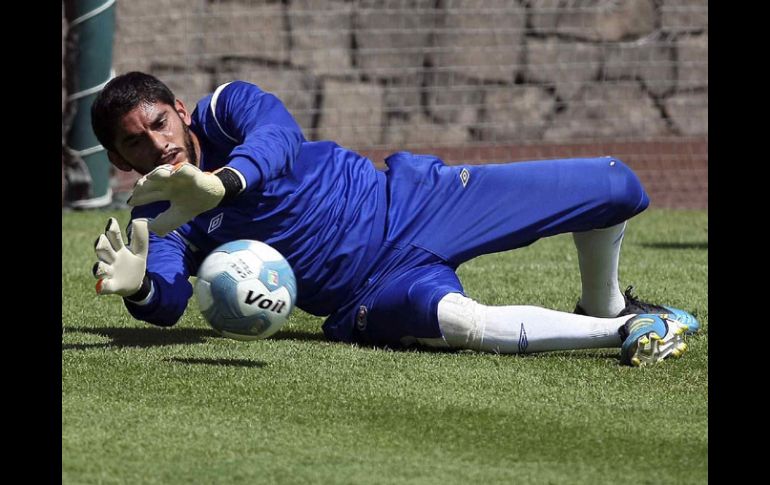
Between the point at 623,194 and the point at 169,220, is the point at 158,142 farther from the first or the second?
the point at 623,194

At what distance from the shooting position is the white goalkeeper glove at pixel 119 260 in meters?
4.16

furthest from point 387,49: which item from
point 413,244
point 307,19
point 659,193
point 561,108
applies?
point 413,244

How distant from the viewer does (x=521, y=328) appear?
441 centimetres

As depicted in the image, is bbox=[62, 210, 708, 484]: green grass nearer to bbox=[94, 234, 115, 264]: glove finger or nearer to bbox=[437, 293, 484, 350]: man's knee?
bbox=[437, 293, 484, 350]: man's knee

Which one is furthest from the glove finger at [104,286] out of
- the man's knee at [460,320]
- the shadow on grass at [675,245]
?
the shadow on grass at [675,245]

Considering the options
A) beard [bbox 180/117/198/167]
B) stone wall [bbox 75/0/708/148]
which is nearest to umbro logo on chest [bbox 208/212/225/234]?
beard [bbox 180/117/198/167]

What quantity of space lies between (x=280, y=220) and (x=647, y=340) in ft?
4.42

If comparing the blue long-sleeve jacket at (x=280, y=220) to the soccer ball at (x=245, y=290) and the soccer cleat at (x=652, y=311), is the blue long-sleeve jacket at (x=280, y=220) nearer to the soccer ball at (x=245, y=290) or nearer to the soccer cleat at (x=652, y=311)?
the soccer ball at (x=245, y=290)

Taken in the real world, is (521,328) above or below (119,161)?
below

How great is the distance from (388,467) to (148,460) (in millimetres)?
573

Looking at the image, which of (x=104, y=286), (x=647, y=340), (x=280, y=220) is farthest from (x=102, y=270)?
(x=647, y=340)

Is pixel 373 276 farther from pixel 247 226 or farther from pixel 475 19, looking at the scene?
pixel 475 19

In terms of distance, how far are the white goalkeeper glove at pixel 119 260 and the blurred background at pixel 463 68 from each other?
666 centimetres

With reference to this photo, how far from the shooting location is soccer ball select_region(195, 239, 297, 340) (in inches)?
163
